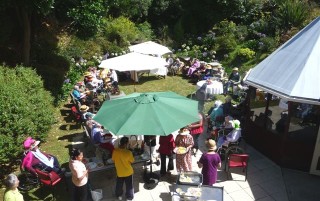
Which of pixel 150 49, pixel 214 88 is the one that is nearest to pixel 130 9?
pixel 150 49

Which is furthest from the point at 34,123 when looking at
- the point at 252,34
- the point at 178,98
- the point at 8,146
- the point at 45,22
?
the point at 252,34

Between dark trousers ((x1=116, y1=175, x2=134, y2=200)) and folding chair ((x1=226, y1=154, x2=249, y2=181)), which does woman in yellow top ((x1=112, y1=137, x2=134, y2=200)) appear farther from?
folding chair ((x1=226, y1=154, x2=249, y2=181))

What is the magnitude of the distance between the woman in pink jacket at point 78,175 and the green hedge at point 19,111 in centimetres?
263

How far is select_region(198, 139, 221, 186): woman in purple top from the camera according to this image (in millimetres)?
7328

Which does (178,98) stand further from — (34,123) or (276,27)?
(276,27)

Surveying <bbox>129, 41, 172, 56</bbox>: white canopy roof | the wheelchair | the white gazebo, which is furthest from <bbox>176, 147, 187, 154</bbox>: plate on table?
<bbox>129, 41, 172, 56</bbox>: white canopy roof

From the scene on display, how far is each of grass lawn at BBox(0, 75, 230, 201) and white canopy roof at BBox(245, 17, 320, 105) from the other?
14.8 feet

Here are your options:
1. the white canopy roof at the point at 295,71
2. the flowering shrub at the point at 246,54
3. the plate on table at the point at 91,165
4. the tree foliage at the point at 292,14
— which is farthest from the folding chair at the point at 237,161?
the tree foliage at the point at 292,14

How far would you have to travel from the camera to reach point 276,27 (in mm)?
20375

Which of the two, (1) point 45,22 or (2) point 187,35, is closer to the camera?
(1) point 45,22

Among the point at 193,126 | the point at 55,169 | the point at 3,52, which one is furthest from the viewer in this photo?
the point at 3,52

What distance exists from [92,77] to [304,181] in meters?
10.0

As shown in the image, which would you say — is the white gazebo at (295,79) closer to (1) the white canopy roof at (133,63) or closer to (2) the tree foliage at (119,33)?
(1) the white canopy roof at (133,63)

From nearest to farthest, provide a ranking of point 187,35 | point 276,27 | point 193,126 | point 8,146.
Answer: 1. point 8,146
2. point 193,126
3. point 276,27
4. point 187,35
